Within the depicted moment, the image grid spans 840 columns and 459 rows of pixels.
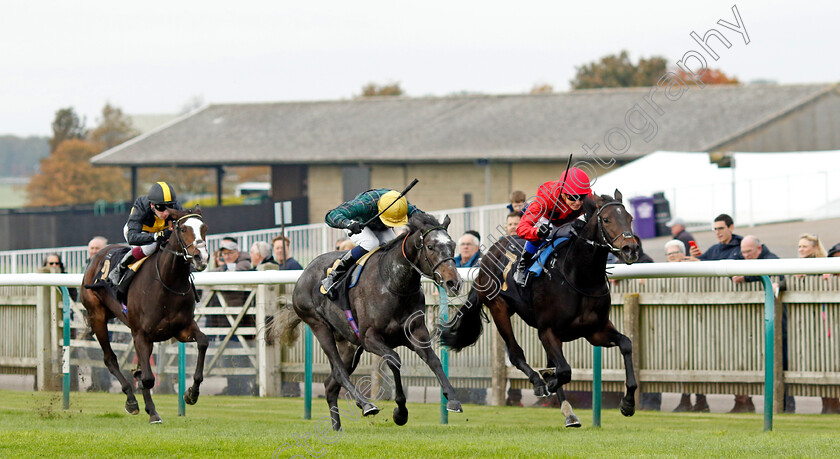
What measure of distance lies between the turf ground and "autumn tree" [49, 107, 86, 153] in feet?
204

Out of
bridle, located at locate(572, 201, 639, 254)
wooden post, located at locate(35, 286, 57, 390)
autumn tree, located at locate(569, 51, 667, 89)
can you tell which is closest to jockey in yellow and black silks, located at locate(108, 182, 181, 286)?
wooden post, located at locate(35, 286, 57, 390)

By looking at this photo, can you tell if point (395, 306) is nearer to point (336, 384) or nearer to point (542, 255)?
point (542, 255)

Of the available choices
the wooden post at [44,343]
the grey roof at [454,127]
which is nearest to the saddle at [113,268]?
the wooden post at [44,343]

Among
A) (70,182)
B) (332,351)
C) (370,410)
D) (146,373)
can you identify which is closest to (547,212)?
(370,410)

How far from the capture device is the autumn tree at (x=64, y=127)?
69875 mm

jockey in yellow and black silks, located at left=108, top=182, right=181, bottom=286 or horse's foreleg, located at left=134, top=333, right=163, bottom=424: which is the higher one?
jockey in yellow and black silks, located at left=108, top=182, right=181, bottom=286

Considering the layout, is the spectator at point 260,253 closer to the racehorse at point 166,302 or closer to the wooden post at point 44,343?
the wooden post at point 44,343

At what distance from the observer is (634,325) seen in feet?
32.0

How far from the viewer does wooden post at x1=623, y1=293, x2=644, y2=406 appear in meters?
9.72

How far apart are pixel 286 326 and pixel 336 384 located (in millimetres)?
919

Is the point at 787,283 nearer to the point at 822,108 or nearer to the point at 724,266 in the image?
the point at 724,266

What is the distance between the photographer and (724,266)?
24.5 ft

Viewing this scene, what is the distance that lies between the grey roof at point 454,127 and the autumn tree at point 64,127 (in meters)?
24.3

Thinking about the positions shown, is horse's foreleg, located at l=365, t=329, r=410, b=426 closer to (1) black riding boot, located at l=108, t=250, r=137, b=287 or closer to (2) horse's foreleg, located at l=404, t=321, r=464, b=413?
(2) horse's foreleg, located at l=404, t=321, r=464, b=413
